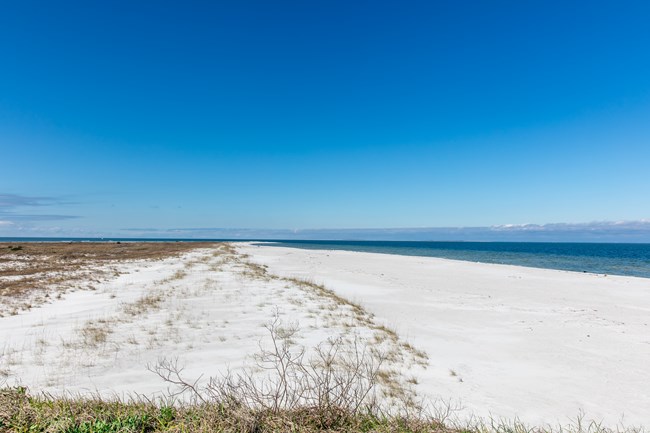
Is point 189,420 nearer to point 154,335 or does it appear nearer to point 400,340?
point 154,335

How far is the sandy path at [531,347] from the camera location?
279 inches

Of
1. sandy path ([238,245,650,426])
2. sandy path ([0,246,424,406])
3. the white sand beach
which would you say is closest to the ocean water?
sandy path ([238,245,650,426])

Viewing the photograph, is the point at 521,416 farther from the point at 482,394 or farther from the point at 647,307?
the point at 647,307

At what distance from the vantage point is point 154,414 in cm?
437

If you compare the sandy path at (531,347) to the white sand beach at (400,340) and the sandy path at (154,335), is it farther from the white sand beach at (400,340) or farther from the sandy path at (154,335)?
the sandy path at (154,335)

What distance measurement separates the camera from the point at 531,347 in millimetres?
10898

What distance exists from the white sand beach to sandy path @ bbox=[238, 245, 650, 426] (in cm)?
5

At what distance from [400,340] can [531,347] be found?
418cm

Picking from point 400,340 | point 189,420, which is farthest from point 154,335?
point 400,340

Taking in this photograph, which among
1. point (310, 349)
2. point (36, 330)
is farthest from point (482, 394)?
point (36, 330)

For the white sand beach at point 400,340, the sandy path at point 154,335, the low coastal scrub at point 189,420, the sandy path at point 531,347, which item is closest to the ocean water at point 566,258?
the sandy path at point 531,347

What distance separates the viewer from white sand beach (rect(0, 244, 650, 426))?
721cm

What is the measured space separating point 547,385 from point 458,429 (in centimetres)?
537

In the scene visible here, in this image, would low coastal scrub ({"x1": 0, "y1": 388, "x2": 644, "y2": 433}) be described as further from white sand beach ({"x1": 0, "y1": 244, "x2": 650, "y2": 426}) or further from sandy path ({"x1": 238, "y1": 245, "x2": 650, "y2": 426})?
sandy path ({"x1": 238, "y1": 245, "x2": 650, "y2": 426})
